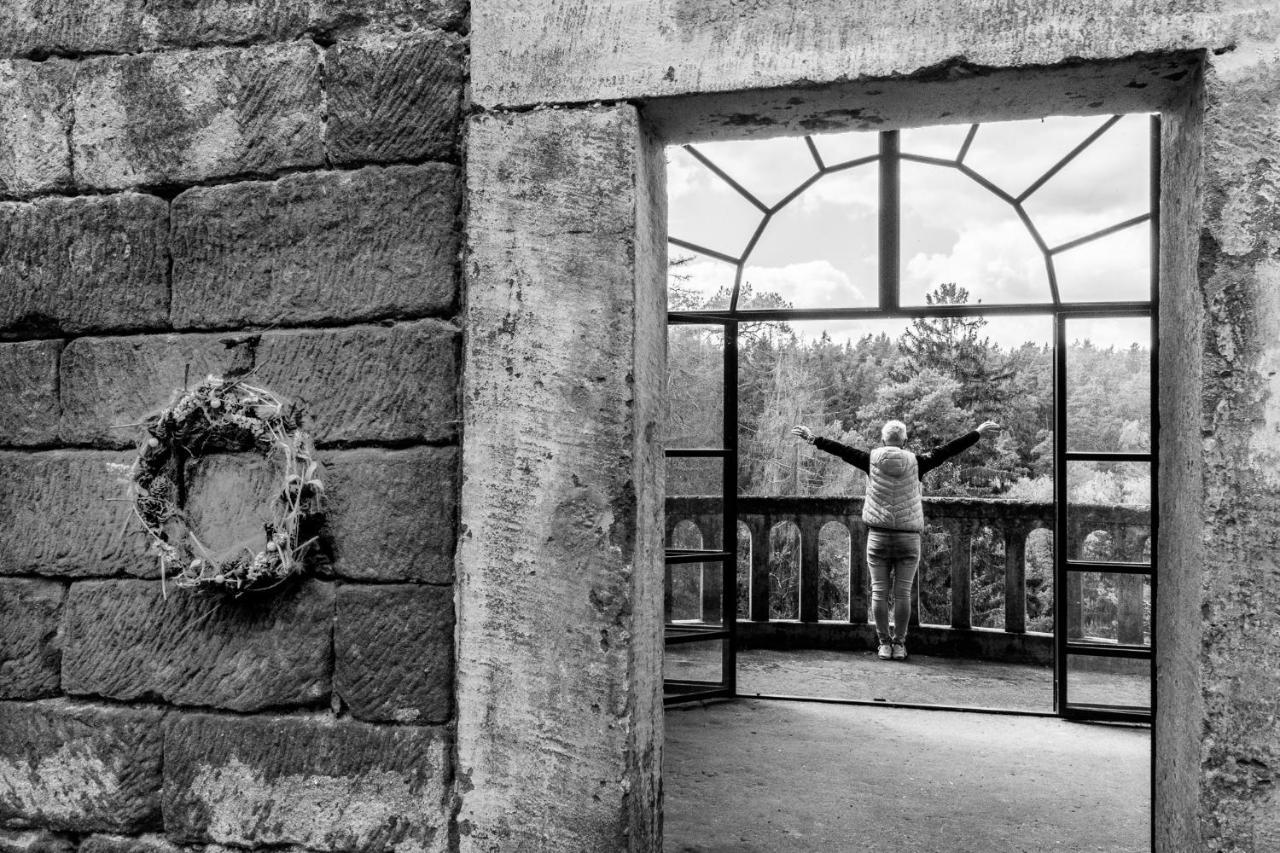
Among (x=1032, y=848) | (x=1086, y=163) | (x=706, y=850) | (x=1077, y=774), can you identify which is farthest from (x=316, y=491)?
(x=1086, y=163)

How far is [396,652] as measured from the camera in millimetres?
1995

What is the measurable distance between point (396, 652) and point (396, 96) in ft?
4.23

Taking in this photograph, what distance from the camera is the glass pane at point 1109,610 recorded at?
4488 mm

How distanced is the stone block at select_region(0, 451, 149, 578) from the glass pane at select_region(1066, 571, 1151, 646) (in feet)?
13.8

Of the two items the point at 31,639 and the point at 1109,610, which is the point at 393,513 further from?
the point at 1109,610

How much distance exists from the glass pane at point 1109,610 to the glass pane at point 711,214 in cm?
251

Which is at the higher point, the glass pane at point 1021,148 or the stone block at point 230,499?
the glass pane at point 1021,148

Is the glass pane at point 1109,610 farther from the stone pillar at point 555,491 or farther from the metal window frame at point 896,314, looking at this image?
the stone pillar at point 555,491

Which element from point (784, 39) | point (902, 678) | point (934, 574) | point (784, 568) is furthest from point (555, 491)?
point (934, 574)

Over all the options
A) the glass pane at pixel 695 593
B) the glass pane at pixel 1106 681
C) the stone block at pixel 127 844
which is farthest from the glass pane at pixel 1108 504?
the stone block at pixel 127 844

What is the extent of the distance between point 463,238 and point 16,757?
170 centimetres

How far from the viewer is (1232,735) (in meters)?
1.68

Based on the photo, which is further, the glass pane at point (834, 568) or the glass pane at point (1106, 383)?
the glass pane at point (834, 568)

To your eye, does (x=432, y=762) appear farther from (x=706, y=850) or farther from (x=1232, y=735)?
(x=1232, y=735)
